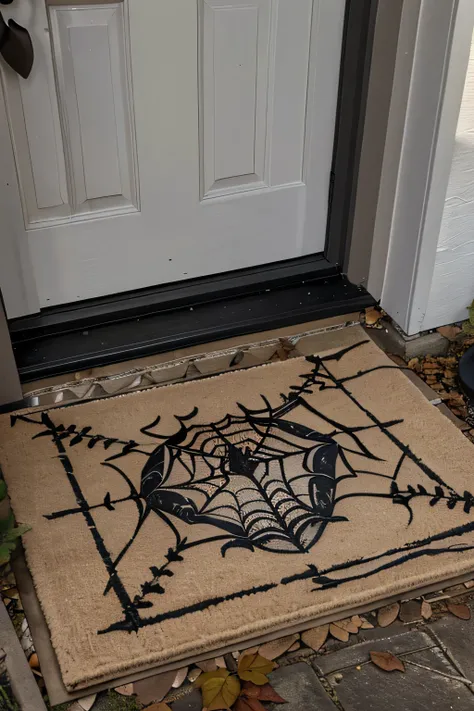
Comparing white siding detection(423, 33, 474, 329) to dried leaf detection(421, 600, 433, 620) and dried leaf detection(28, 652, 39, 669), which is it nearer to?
dried leaf detection(421, 600, 433, 620)

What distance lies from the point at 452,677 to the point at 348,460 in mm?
580

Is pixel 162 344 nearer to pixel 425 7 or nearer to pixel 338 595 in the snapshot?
pixel 338 595

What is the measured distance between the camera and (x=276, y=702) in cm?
143

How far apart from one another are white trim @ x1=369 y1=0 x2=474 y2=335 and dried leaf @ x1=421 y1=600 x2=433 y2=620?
2.84 ft

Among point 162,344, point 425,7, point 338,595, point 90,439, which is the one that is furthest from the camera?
point 162,344

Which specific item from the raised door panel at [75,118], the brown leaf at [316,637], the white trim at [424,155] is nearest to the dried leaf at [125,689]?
the brown leaf at [316,637]

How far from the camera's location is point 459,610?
159 centimetres

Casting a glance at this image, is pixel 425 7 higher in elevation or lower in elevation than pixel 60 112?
higher

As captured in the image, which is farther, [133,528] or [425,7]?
[425,7]

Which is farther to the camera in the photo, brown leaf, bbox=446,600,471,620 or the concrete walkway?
brown leaf, bbox=446,600,471,620

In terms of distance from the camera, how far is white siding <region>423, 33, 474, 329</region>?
1939 millimetres

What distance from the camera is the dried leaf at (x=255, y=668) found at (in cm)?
145

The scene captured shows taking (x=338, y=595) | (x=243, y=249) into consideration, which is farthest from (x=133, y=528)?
(x=243, y=249)

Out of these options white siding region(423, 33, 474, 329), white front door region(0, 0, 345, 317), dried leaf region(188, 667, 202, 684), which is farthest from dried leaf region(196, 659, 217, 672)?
white siding region(423, 33, 474, 329)
